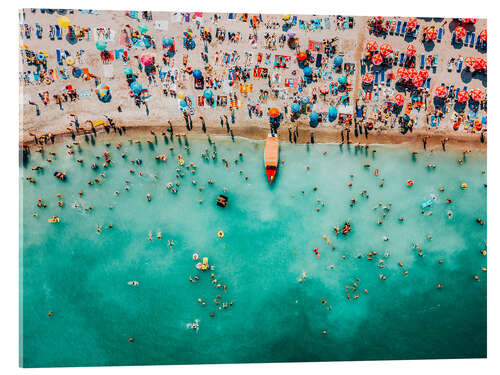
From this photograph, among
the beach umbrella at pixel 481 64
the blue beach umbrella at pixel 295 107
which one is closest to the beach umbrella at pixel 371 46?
the blue beach umbrella at pixel 295 107

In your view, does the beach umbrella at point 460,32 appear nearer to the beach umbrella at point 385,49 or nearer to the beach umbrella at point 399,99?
the beach umbrella at point 385,49

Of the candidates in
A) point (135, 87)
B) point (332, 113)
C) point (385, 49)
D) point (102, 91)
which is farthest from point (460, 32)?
point (102, 91)

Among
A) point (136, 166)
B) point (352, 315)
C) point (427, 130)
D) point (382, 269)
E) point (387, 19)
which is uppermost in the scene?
point (387, 19)

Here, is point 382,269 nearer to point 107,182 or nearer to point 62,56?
point 107,182

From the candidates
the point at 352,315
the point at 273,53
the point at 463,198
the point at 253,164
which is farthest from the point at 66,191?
the point at 463,198

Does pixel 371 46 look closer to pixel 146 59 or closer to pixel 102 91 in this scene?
pixel 146 59

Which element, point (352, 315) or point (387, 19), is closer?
point (387, 19)
